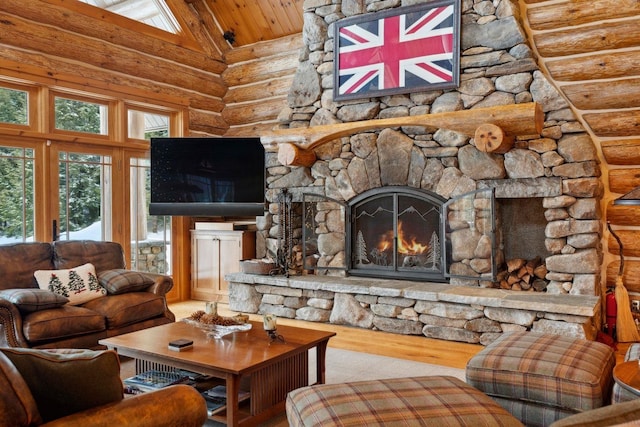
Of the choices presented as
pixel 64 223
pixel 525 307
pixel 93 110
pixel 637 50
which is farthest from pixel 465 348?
pixel 93 110

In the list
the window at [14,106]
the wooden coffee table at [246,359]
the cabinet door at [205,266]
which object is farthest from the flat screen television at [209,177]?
the wooden coffee table at [246,359]

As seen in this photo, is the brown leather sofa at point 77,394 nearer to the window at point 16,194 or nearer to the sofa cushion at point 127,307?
the sofa cushion at point 127,307

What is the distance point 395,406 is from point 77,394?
111 cm

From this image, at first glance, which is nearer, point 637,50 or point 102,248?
point 637,50

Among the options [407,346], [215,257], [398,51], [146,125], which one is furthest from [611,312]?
[146,125]

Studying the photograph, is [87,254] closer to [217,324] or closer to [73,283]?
[73,283]

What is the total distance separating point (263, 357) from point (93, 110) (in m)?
3.99

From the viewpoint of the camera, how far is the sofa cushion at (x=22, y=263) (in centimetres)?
407

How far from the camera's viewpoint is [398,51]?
5.26m

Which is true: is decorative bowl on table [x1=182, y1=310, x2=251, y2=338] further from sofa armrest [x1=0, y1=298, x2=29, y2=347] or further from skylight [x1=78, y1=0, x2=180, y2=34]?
skylight [x1=78, y1=0, x2=180, y2=34]

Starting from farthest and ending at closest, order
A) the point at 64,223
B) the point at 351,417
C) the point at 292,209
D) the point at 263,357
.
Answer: the point at 292,209
the point at 64,223
the point at 263,357
the point at 351,417

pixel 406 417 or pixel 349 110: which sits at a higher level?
pixel 349 110

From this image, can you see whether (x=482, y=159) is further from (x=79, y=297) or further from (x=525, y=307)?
(x=79, y=297)

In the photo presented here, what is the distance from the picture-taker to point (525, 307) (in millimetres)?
4348
